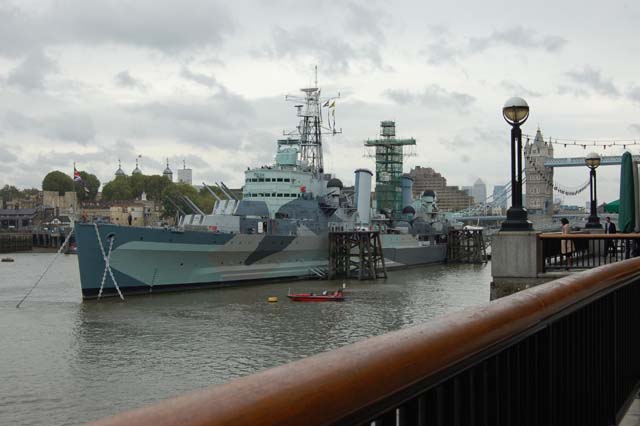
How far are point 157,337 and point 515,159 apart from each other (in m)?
14.1

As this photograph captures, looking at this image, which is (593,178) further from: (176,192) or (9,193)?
(9,193)

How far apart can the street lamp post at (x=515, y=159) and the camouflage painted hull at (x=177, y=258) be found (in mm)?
24293

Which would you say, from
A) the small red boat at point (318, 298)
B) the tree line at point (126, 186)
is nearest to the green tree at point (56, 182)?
the tree line at point (126, 186)

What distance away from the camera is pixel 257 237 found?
3881cm

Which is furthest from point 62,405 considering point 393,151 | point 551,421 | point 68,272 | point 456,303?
point 393,151

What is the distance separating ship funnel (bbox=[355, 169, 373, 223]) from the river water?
16.1 meters

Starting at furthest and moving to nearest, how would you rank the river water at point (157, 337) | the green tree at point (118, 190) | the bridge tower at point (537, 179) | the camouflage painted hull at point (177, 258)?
the bridge tower at point (537, 179) → the green tree at point (118, 190) → the camouflage painted hull at point (177, 258) → the river water at point (157, 337)

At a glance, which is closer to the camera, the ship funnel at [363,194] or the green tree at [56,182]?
the ship funnel at [363,194]

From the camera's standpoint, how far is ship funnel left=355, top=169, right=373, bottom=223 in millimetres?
54188

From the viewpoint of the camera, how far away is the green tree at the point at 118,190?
4838 inches

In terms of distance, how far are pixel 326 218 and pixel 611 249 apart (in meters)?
33.9

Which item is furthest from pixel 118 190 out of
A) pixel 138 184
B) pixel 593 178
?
pixel 593 178

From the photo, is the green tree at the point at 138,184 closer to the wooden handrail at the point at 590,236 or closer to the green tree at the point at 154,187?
the green tree at the point at 154,187

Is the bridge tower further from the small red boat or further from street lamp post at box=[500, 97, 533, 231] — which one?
street lamp post at box=[500, 97, 533, 231]
